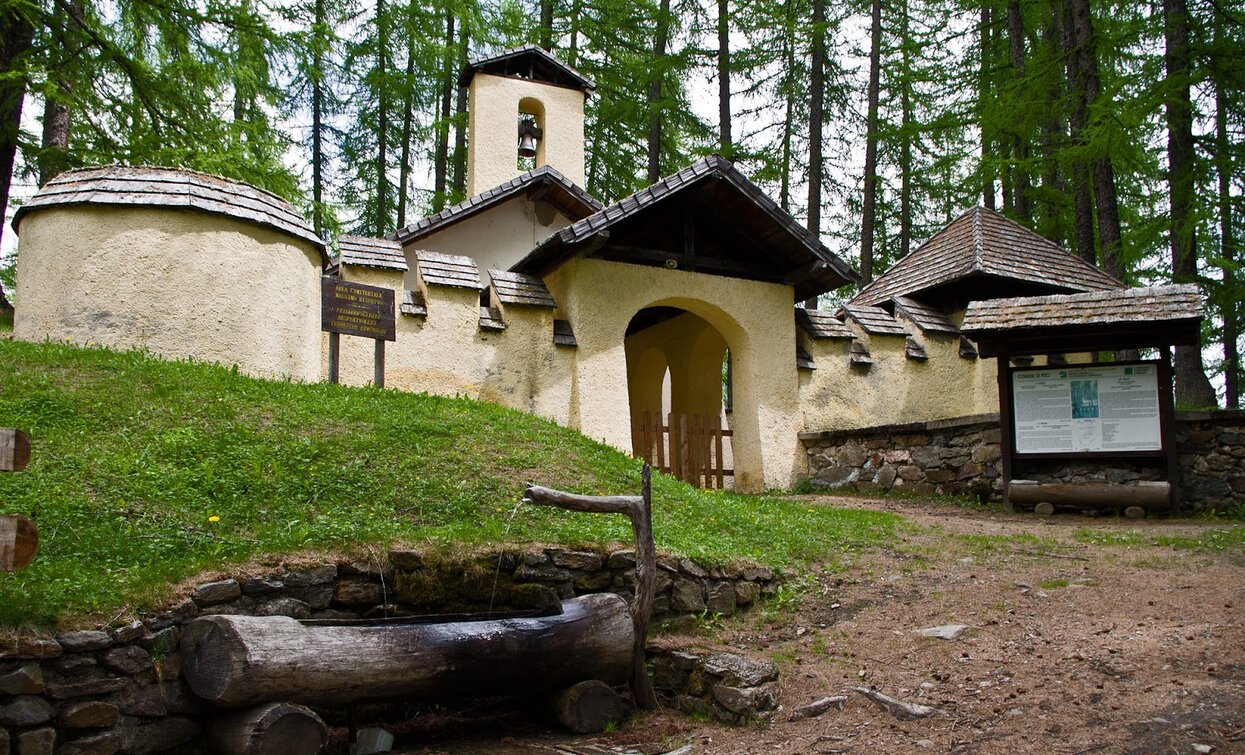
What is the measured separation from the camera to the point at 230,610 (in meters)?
5.40

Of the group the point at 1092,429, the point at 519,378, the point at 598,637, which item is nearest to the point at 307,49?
the point at 519,378

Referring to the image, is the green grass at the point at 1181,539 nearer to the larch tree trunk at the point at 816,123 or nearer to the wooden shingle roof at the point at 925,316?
the wooden shingle roof at the point at 925,316

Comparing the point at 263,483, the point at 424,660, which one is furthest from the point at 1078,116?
the point at 424,660

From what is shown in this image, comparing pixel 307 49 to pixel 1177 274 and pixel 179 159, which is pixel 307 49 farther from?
pixel 1177 274

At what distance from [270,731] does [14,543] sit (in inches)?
58.8

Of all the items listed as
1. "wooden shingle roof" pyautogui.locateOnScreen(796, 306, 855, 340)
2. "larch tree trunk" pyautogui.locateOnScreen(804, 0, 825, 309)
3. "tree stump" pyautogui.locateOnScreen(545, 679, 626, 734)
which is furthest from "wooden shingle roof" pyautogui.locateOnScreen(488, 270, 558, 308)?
"larch tree trunk" pyautogui.locateOnScreen(804, 0, 825, 309)

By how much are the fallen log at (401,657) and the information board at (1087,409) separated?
7211mm

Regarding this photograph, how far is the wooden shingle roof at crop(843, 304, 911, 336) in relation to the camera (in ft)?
48.4

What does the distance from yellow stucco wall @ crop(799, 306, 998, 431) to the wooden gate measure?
153cm

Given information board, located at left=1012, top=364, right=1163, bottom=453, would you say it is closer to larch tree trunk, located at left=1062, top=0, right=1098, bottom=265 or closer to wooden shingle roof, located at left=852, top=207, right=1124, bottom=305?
wooden shingle roof, located at left=852, top=207, right=1124, bottom=305

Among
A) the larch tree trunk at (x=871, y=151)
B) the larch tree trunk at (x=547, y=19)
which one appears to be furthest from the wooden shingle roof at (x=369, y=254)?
the larch tree trunk at (x=547, y=19)

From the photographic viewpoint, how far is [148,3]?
11695mm

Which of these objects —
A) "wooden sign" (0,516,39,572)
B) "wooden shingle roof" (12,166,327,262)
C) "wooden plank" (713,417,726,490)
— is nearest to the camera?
"wooden sign" (0,516,39,572)

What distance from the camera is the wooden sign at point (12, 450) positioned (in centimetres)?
441
